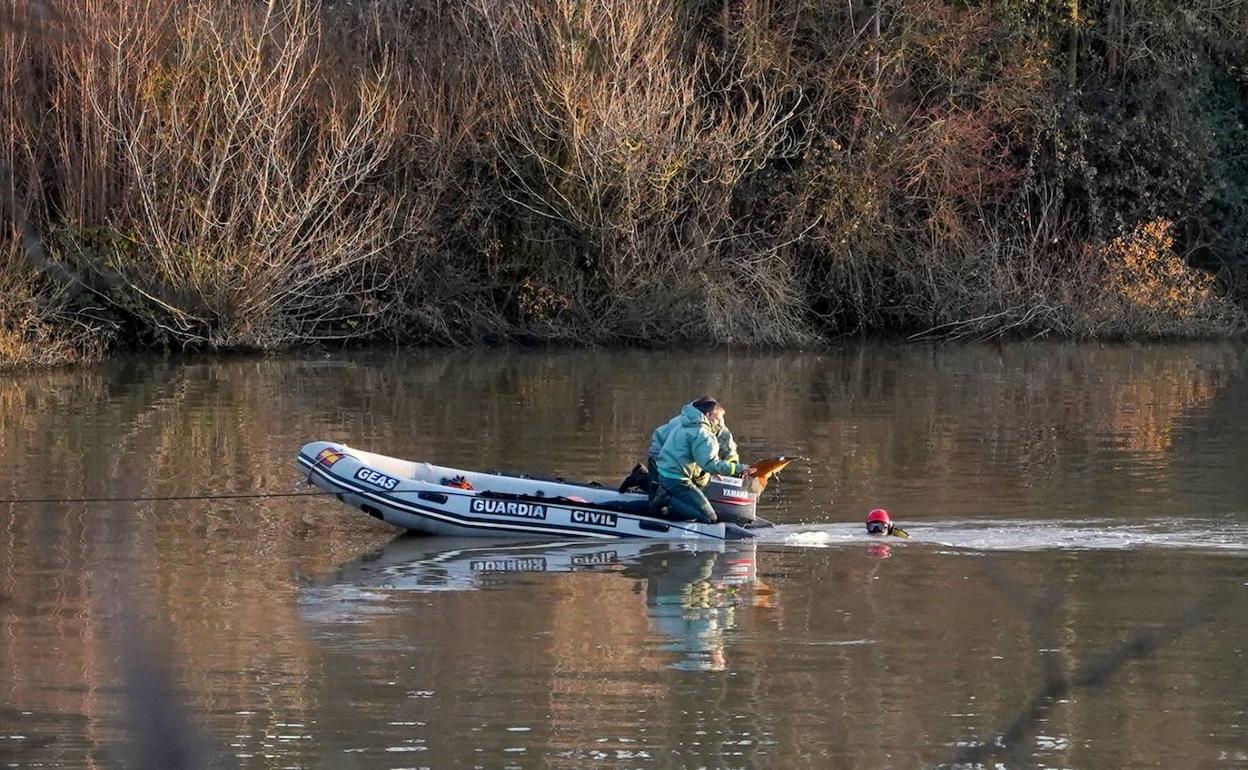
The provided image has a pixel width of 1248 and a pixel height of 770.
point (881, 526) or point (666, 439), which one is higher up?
point (666, 439)

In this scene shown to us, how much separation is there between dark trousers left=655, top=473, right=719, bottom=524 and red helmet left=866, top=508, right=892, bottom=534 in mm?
1119

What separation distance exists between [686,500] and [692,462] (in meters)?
0.28

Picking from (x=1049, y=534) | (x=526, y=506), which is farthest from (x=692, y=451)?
(x=1049, y=534)

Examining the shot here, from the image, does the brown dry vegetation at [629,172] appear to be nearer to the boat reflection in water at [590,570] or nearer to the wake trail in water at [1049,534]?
the boat reflection in water at [590,570]

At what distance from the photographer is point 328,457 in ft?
47.7

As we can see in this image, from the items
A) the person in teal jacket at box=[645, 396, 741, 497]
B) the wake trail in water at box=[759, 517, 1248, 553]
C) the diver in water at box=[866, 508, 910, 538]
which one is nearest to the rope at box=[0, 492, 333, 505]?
the person in teal jacket at box=[645, 396, 741, 497]

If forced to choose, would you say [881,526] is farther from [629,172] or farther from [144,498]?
[629,172]

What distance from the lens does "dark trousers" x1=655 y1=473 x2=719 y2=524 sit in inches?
553

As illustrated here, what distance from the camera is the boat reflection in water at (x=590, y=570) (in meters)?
11.2

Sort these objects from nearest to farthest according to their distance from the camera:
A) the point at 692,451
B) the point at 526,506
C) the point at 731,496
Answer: the point at 692,451 → the point at 526,506 → the point at 731,496

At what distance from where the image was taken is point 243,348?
28672mm

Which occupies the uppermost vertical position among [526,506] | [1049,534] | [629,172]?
[629,172]

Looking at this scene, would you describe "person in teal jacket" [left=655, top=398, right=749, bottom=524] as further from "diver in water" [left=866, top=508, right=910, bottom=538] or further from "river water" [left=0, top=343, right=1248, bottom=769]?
"diver in water" [left=866, top=508, right=910, bottom=538]

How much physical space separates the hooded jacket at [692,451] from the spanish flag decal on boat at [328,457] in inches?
95.5
